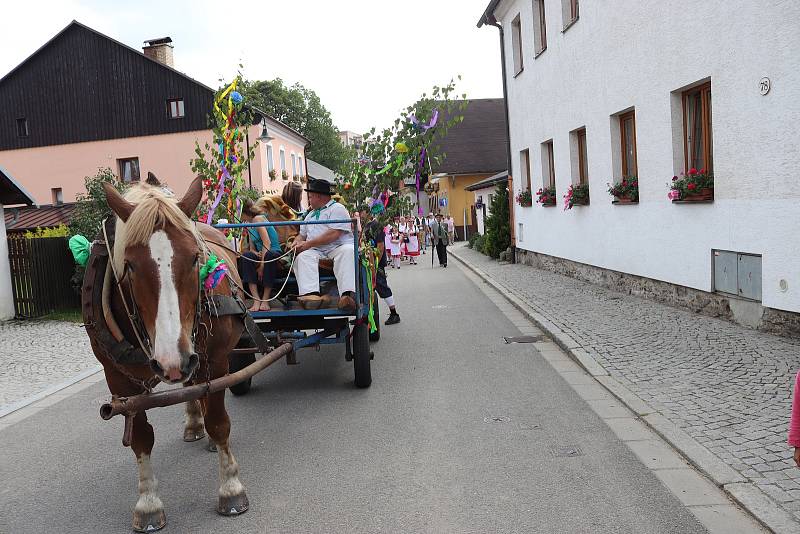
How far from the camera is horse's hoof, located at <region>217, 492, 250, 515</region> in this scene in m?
3.97

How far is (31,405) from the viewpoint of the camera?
279 inches

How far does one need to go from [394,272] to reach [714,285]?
14345 millimetres

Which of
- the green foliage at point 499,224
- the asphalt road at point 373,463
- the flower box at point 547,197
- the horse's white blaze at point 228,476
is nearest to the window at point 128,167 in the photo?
the green foliage at point 499,224

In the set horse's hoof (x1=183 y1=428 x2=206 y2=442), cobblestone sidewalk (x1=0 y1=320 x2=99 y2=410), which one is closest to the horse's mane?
horse's hoof (x1=183 y1=428 x2=206 y2=442)

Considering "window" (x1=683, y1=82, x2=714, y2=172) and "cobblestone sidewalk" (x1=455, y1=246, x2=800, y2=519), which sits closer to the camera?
"cobblestone sidewalk" (x1=455, y1=246, x2=800, y2=519)

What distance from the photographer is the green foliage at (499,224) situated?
2209 centimetres

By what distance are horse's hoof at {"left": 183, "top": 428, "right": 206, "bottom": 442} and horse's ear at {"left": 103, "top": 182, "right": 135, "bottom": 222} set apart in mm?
2515

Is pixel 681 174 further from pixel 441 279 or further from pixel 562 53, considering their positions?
pixel 441 279

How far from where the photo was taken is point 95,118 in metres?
33.8

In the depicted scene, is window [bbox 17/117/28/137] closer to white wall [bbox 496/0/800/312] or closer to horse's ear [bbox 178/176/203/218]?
white wall [bbox 496/0/800/312]

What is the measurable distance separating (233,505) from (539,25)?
15298mm

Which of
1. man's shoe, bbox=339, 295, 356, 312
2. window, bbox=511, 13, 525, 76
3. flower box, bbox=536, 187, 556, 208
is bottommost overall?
man's shoe, bbox=339, 295, 356, 312

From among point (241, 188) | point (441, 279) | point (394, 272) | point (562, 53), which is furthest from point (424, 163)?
point (394, 272)

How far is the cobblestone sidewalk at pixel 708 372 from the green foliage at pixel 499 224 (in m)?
11.0
